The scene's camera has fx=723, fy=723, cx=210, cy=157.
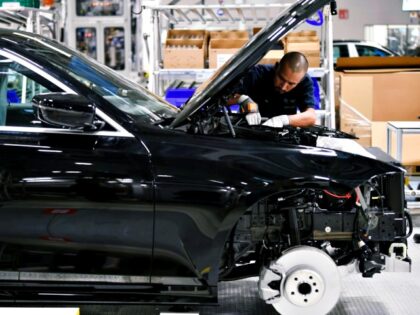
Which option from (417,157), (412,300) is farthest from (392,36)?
(412,300)

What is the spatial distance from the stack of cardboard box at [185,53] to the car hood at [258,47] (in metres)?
3.74

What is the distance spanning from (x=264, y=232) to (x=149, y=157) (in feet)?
2.56

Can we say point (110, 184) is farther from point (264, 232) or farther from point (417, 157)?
point (417, 157)

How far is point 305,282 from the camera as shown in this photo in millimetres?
3730

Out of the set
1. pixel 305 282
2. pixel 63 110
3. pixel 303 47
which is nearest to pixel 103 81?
pixel 63 110

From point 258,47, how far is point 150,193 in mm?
892

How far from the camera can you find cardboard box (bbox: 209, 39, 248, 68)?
723cm

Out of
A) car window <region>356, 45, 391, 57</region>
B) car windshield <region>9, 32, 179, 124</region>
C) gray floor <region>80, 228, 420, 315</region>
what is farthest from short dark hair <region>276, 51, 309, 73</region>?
car window <region>356, 45, 391, 57</region>

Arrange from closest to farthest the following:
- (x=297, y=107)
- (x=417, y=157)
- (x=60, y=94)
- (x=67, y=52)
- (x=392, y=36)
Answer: (x=60, y=94) → (x=67, y=52) → (x=297, y=107) → (x=417, y=157) → (x=392, y=36)

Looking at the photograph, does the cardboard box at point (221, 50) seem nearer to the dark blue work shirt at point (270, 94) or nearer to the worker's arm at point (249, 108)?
the dark blue work shirt at point (270, 94)

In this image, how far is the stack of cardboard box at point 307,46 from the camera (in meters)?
7.24

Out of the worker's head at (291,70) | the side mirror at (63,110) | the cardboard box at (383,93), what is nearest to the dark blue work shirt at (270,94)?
the worker's head at (291,70)

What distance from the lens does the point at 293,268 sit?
373 centimetres

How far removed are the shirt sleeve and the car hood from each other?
201cm
